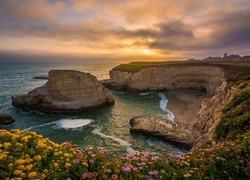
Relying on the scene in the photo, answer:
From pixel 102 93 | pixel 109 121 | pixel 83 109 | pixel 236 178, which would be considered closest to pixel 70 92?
pixel 83 109

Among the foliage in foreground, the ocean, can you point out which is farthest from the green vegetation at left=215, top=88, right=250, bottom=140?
the ocean

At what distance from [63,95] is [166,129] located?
2456 cm

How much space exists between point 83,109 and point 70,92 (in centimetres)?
477

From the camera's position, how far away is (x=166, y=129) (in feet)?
82.0

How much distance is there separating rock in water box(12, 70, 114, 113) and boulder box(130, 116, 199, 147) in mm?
16472

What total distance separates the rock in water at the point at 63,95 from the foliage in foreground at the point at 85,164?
34134 millimetres

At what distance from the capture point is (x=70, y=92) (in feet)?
131

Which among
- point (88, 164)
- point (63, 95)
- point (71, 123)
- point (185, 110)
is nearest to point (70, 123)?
point (71, 123)

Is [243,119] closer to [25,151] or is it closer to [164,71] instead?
[25,151]

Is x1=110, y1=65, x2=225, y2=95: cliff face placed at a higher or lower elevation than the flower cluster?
lower

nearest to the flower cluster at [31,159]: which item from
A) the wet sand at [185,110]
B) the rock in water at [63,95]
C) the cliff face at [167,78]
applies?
the wet sand at [185,110]

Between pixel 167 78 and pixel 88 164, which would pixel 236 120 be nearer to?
pixel 88 164

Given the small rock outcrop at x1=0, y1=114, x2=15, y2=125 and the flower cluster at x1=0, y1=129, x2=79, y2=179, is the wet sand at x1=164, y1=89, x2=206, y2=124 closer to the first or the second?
the flower cluster at x1=0, y1=129, x2=79, y2=179

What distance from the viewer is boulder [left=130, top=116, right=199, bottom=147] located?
23.1 metres
